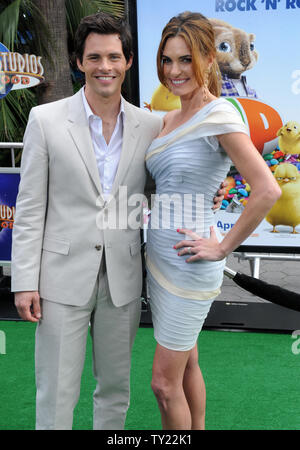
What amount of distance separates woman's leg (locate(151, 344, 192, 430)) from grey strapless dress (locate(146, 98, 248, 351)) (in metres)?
0.04

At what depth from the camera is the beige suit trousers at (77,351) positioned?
1.91 metres

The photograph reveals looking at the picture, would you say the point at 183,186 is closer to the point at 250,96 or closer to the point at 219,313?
the point at 250,96

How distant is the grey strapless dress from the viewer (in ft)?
5.87

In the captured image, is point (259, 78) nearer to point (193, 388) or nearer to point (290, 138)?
point (290, 138)

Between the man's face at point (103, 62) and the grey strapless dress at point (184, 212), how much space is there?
0.26m

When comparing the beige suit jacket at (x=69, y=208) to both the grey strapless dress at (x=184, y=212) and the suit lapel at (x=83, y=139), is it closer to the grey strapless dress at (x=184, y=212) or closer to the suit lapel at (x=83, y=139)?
the suit lapel at (x=83, y=139)

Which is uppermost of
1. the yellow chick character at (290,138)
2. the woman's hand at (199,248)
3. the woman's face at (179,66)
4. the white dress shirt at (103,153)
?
the woman's face at (179,66)

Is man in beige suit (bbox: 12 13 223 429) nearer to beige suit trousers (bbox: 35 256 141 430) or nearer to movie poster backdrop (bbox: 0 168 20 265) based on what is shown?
beige suit trousers (bbox: 35 256 141 430)

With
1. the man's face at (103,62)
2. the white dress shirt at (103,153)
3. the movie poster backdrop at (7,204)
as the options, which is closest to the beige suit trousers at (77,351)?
the white dress shirt at (103,153)

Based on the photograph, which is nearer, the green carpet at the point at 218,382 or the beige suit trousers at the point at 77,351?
the beige suit trousers at the point at 77,351

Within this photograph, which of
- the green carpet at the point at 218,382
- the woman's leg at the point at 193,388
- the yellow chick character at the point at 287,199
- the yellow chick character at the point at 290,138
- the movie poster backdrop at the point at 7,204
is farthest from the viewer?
the movie poster backdrop at the point at 7,204

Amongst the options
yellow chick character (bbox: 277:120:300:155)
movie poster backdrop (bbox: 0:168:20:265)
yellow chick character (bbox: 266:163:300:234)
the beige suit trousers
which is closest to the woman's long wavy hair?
the beige suit trousers

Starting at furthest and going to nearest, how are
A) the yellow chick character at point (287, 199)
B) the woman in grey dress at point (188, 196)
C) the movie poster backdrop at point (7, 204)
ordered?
the movie poster backdrop at point (7, 204) < the yellow chick character at point (287, 199) < the woman in grey dress at point (188, 196)

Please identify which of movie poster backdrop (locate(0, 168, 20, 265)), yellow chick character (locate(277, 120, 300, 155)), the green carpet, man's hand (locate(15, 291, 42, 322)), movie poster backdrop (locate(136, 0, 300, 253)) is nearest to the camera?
man's hand (locate(15, 291, 42, 322))
